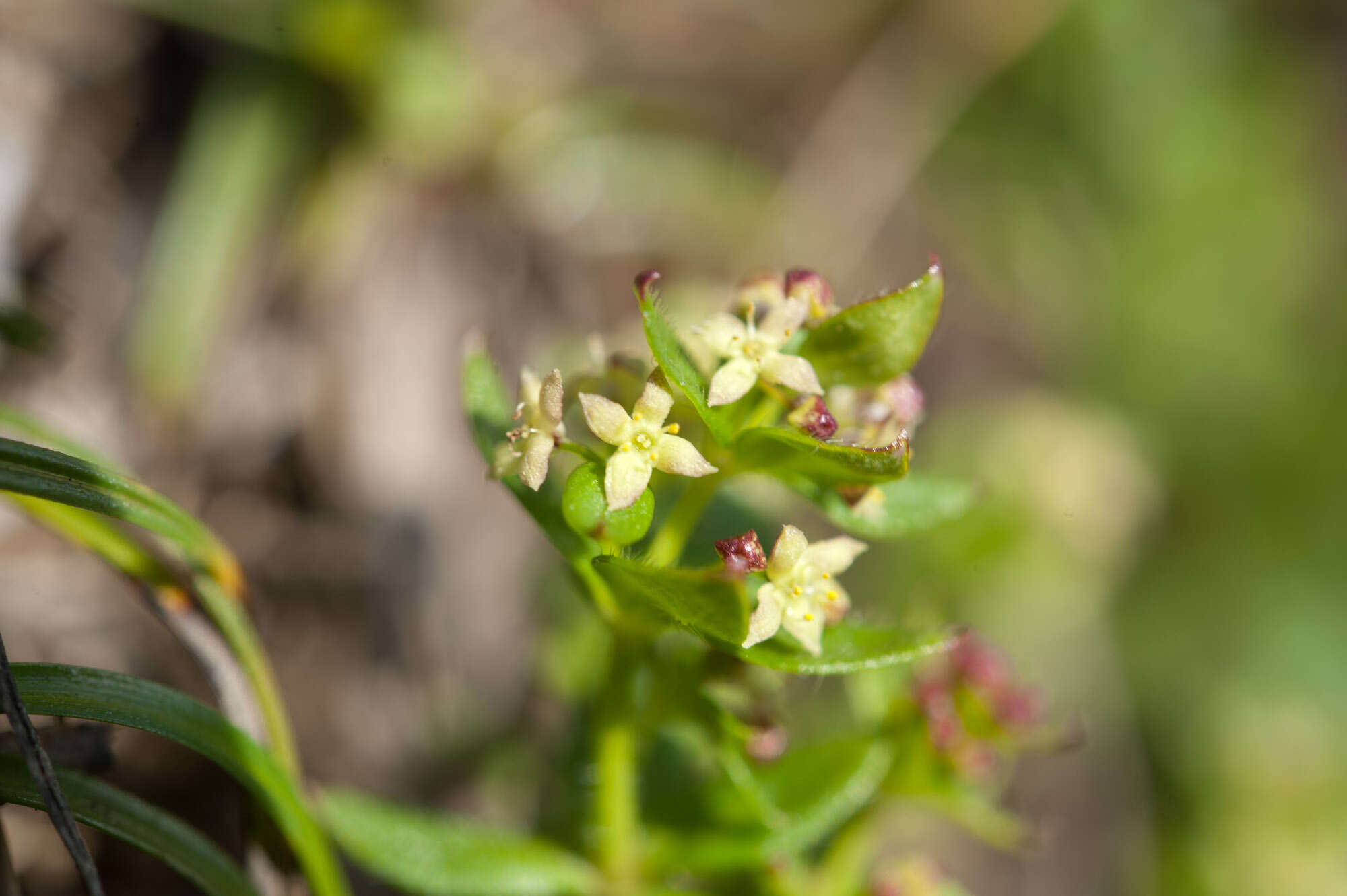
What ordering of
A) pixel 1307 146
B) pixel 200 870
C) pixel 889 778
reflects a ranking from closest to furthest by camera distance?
pixel 200 870, pixel 889 778, pixel 1307 146

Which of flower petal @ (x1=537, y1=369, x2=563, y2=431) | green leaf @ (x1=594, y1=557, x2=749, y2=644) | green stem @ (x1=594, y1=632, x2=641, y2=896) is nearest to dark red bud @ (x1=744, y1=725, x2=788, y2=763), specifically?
green stem @ (x1=594, y1=632, x2=641, y2=896)

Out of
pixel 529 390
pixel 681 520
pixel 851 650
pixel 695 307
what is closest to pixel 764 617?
pixel 851 650

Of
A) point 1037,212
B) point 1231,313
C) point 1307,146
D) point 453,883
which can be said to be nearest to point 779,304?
point 453,883

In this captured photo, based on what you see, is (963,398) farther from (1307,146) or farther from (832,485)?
(832,485)

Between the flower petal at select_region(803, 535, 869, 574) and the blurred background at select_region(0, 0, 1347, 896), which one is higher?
the blurred background at select_region(0, 0, 1347, 896)

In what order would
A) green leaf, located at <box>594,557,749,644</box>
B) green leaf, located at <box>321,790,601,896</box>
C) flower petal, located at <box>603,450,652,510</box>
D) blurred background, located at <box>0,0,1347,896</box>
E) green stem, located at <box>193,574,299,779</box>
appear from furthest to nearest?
blurred background, located at <box>0,0,1347,896</box>
green leaf, located at <box>321,790,601,896</box>
green stem, located at <box>193,574,299,779</box>
flower petal, located at <box>603,450,652,510</box>
green leaf, located at <box>594,557,749,644</box>

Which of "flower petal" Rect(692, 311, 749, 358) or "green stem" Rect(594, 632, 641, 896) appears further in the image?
"green stem" Rect(594, 632, 641, 896)

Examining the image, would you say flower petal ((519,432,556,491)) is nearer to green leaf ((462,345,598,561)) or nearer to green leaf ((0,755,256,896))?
green leaf ((462,345,598,561))
